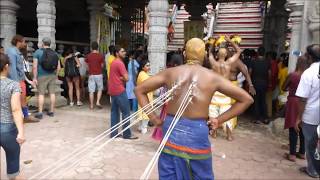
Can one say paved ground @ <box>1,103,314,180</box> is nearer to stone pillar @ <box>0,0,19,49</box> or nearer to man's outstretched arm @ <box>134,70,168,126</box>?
man's outstretched arm @ <box>134,70,168,126</box>

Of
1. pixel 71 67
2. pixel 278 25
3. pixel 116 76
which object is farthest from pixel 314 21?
pixel 278 25

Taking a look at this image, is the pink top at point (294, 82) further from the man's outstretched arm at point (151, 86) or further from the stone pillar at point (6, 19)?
the stone pillar at point (6, 19)

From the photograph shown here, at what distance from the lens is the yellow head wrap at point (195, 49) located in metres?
2.84

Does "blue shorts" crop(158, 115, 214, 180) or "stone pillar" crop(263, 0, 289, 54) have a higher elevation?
"stone pillar" crop(263, 0, 289, 54)

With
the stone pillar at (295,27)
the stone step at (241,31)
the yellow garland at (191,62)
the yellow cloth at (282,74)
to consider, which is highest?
the stone step at (241,31)

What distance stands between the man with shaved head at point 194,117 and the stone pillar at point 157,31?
506 centimetres

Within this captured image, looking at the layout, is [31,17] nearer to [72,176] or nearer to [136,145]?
[136,145]

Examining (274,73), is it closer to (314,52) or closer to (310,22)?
(310,22)

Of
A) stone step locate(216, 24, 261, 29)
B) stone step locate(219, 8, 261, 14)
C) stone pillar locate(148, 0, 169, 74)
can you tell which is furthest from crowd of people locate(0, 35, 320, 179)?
stone step locate(219, 8, 261, 14)

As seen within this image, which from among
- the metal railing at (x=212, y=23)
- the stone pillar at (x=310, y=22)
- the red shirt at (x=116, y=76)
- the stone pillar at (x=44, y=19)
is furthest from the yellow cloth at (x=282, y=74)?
the metal railing at (x=212, y=23)

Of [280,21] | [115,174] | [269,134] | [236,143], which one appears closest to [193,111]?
[115,174]

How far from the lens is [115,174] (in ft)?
14.9

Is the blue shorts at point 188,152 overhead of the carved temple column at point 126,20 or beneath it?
beneath

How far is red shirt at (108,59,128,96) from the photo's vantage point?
5.95m
